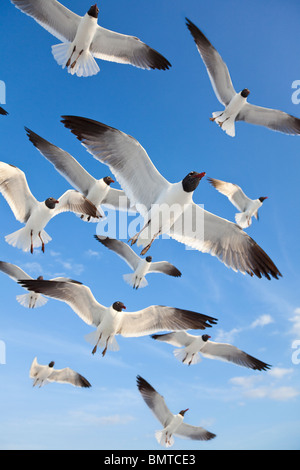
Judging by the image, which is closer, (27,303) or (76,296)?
(76,296)

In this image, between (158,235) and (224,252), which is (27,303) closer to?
(158,235)

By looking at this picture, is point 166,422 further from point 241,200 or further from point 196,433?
point 241,200

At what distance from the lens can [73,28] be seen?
8.16m

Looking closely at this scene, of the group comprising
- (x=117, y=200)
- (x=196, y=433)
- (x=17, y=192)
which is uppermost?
(x=117, y=200)

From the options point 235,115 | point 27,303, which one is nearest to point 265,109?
point 235,115

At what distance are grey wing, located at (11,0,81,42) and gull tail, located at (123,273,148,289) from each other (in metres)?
5.12

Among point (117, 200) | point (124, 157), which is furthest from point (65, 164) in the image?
point (124, 157)

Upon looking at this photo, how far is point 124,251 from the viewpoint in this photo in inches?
410

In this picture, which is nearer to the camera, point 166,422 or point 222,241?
point 222,241

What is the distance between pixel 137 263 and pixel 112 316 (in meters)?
3.76

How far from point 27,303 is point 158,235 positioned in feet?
13.9
